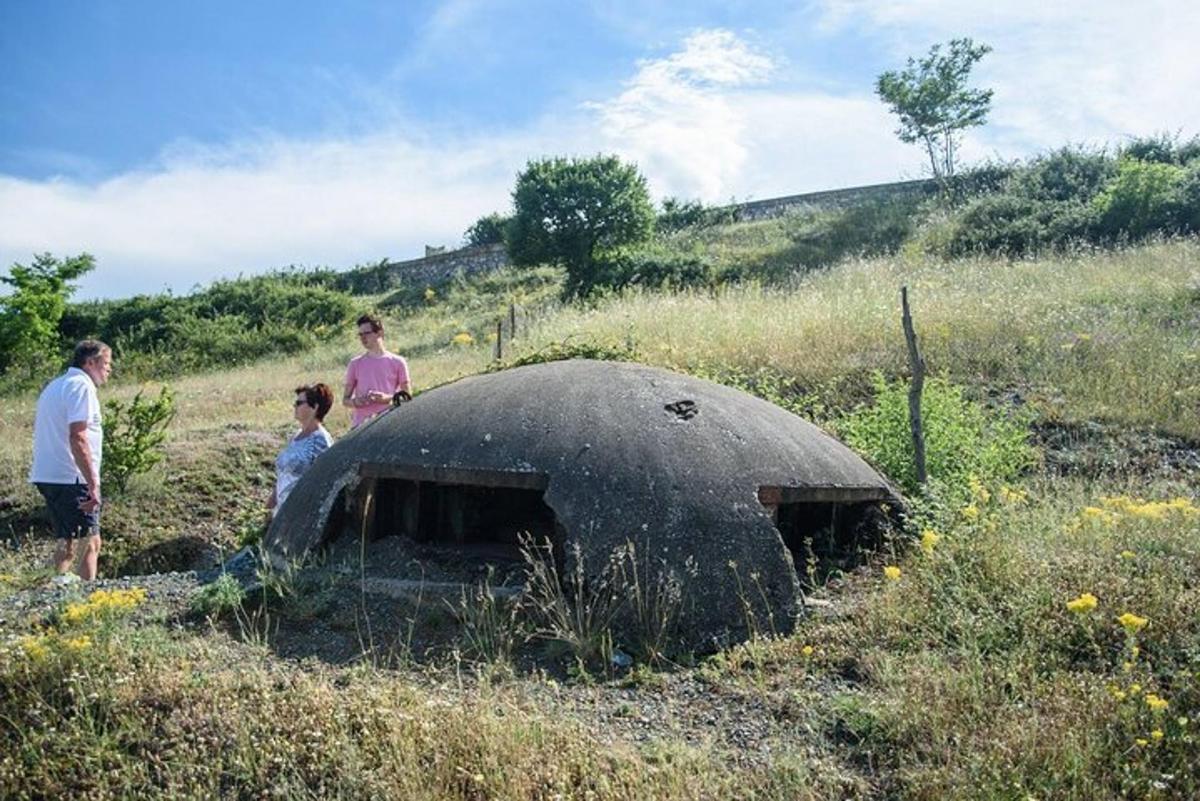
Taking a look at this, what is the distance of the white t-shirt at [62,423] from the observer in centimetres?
661

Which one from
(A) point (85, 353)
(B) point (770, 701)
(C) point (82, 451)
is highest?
(A) point (85, 353)

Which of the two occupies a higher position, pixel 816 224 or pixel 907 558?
pixel 816 224

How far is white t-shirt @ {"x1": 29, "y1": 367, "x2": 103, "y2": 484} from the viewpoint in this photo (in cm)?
661

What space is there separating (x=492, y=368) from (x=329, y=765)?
4.40 metres

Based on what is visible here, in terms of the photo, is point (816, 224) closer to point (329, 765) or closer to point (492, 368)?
point (492, 368)

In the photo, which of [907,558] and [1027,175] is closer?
[907,558]

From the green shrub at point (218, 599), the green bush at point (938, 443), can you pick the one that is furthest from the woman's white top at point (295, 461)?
the green bush at point (938, 443)

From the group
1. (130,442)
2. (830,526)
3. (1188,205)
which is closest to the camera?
(830,526)

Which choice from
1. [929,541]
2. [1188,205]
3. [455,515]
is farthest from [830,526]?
[1188,205]

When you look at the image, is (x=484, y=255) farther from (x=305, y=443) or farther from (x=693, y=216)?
(x=305, y=443)

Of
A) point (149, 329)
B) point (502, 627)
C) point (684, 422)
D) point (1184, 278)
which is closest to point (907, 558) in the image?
point (684, 422)

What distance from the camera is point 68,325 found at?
31422mm

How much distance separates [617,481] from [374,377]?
120 inches

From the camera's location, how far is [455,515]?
667 cm
